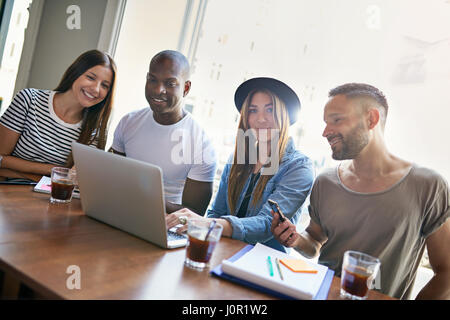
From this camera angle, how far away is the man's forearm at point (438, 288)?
49.9 inches

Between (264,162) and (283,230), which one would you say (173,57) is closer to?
(264,162)

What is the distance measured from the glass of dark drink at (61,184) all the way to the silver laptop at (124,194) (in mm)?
110

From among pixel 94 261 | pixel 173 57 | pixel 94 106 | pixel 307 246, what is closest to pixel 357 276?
pixel 307 246

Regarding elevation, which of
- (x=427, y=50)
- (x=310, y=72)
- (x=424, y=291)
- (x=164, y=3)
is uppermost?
(x=164, y=3)

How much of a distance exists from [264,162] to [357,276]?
894 mm

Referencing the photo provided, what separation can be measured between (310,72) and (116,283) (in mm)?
1782

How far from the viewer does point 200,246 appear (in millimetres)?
939

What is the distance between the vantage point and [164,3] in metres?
2.74

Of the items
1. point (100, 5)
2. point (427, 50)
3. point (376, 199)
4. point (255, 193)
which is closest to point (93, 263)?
point (255, 193)

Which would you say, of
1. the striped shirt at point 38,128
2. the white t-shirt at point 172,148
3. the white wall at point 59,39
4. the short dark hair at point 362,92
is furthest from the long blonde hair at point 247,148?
the white wall at point 59,39

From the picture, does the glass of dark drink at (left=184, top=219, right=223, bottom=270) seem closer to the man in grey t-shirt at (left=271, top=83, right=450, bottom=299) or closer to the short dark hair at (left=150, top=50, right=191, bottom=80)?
the man in grey t-shirt at (left=271, top=83, right=450, bottom=299)

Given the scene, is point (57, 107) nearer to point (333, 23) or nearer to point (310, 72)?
point (310, 72)

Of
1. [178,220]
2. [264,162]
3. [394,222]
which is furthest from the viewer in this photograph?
[264,162]

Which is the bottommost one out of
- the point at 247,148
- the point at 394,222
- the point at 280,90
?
the point at 394,222
